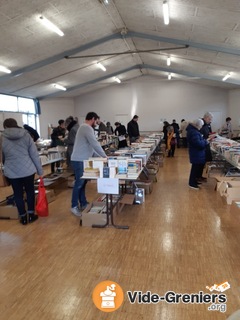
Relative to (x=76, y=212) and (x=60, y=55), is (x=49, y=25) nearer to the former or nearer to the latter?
(x=60, y=55)

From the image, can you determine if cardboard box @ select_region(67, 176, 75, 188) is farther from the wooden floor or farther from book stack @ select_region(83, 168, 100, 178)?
book stack @ select_region(83, 168, 100, 178)

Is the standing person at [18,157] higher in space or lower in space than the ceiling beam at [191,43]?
lower

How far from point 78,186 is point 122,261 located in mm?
1421

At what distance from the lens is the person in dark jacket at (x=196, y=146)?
4.73 meters

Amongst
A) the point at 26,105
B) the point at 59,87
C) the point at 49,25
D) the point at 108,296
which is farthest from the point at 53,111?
the point at 108,296

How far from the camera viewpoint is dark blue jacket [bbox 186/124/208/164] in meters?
4.72

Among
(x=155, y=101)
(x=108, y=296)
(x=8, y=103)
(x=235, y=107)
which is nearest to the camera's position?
(x=108, y=296)

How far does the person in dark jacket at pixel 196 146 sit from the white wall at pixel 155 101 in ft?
33.3

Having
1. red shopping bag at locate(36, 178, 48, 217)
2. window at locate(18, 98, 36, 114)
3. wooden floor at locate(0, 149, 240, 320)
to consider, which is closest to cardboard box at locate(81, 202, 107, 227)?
wooden floor at locate(0, 149, 240, 320)

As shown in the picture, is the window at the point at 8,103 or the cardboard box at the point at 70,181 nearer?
the cardboard box at the point at 70,181

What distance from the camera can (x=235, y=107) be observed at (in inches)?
541

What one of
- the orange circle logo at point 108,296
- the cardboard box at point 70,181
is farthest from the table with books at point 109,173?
the cardboard box at point 70,181

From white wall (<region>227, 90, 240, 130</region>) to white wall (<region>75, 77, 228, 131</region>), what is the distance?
0.43m

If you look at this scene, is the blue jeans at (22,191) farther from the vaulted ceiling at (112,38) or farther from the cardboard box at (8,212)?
the vaulted ceiling at (112,38)
